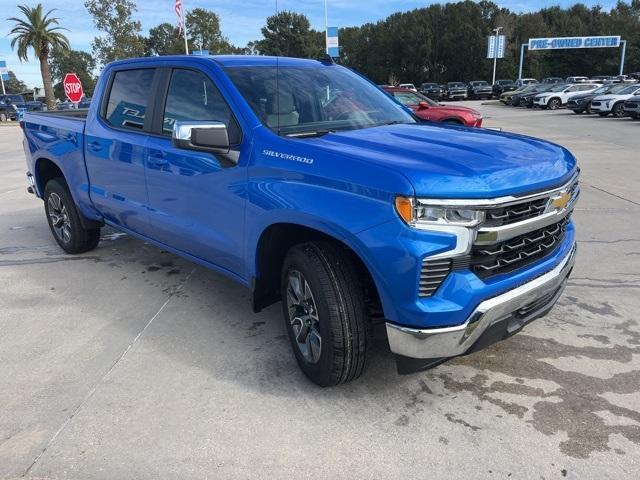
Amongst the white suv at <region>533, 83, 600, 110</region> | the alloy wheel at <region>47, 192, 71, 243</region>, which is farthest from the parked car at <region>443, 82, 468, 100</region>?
the alloy wheel at <region>47, 192, 71, 243</region>

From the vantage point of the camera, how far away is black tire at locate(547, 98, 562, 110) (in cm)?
3331

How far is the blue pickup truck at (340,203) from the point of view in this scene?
248 cm

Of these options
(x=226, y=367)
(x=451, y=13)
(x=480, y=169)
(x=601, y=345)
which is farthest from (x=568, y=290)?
(x=451, y=13)

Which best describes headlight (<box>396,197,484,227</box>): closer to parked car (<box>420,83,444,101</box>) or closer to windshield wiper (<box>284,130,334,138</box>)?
windshield wiper (<box>284,130,334,138</box>)

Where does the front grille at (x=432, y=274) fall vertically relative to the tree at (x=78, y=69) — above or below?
A: below

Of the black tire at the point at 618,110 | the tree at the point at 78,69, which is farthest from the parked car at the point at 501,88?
the tree at the point at 78,69

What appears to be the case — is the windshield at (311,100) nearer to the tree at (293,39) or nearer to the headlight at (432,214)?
the headlight at (432,214)

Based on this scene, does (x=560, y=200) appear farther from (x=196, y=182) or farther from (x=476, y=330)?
(x=196, y=182)

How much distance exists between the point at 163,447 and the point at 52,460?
0.52 m

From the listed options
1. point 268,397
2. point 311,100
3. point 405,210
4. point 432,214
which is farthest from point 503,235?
point 311,100

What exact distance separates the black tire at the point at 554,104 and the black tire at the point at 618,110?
9.20 meters

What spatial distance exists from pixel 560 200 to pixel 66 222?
481 centimetres

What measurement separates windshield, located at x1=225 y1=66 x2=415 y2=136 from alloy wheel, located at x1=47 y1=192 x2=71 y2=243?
300 centimetres

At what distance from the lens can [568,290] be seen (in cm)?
450
